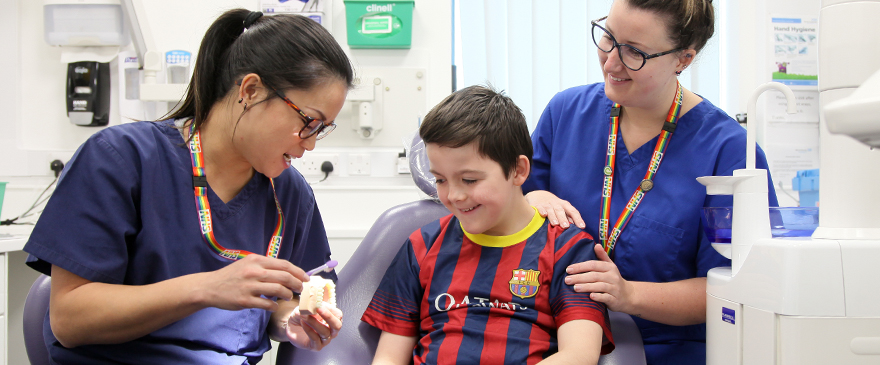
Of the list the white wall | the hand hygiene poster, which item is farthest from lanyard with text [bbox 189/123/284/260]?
the hand hygiene poster

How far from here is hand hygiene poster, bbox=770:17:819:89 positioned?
9.09ft

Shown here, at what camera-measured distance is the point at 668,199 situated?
1.33 meters

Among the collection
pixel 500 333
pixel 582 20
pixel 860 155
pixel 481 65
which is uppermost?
pixel 582 20

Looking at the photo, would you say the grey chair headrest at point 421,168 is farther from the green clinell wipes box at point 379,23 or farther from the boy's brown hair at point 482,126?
the green clinell wipes box at point 379,23

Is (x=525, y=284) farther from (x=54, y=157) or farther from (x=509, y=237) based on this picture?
(x=54, y=157)

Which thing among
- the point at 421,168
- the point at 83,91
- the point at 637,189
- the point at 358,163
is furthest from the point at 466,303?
the point at 83,91

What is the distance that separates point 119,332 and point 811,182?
8.61 ft

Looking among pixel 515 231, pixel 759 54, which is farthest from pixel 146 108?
pixel 759 54

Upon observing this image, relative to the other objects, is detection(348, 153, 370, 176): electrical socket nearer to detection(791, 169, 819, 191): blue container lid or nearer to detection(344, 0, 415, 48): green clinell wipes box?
detection(344, 0, 415, 48): green clinell wipes box

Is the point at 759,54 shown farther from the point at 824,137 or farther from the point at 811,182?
the point at 824,137

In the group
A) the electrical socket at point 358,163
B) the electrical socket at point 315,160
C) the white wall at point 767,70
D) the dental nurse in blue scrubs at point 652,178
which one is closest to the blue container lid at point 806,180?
the white wall at point 767,70

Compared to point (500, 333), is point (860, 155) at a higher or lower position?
higher

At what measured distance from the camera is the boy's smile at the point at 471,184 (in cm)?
119

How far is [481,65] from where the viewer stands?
9.06ft
